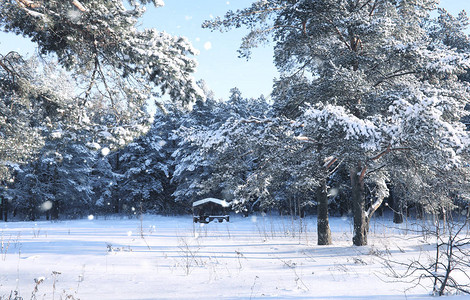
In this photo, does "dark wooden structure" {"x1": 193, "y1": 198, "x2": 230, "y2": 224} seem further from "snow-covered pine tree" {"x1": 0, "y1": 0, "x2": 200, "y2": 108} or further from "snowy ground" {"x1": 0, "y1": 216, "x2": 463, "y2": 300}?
"snow-covered pine tree" {"x1": 0, "y1": 0, "x2": 200, "y2": 108}

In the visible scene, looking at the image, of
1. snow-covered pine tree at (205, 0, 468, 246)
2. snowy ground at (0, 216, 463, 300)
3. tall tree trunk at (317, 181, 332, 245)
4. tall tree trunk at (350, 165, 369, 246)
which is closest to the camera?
A: snowy ground at (0, 216, 463, 300)

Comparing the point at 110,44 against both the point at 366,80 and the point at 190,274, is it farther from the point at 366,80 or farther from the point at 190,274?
the point at 366,80

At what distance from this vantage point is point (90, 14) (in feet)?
17.0

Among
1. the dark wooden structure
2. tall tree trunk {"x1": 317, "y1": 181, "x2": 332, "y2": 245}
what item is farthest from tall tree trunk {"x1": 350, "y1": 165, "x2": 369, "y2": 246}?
the dark wooden structure

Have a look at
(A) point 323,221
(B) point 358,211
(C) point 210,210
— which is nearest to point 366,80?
(B) point 358,211

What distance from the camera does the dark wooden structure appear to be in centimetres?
2462

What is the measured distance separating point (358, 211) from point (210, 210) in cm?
1862

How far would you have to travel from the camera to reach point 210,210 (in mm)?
27812

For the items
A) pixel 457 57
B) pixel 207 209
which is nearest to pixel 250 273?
pixel 457 57

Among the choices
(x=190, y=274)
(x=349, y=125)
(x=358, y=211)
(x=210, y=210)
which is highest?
(x=349, y=125)

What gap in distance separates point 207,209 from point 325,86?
21.0 m

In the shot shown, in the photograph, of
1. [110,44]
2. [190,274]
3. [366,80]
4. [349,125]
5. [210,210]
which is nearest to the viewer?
[110,44]

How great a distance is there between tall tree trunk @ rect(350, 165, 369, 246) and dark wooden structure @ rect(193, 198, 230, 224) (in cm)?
1460

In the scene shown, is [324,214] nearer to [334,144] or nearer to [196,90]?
[334,144]
